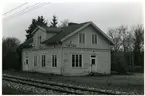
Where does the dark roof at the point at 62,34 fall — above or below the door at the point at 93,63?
above

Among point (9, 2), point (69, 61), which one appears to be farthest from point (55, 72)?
point (9, 2)

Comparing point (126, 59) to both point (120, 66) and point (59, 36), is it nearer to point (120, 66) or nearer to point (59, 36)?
point (120, 66)

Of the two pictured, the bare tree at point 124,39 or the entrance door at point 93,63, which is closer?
the bare tree at point 124,39

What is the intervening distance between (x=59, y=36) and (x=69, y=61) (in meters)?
2.13

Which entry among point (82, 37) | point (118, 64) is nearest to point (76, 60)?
point (82, 37)

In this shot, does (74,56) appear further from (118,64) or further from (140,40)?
(140,40)

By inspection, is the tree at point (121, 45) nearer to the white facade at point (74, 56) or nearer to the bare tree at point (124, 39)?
the bare tree at point (124, 39)

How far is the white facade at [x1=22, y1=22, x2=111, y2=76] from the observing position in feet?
70.2

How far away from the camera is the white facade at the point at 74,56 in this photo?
21391mm

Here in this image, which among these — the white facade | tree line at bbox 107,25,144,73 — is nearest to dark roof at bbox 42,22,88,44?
the white facade

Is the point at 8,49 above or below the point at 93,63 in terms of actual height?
above

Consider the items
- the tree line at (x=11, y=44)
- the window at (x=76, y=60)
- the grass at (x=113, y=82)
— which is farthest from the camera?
the window at (x=76, y=60)

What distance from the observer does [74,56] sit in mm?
21766

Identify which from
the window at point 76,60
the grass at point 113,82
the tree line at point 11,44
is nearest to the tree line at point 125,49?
the grass at point 113,82
